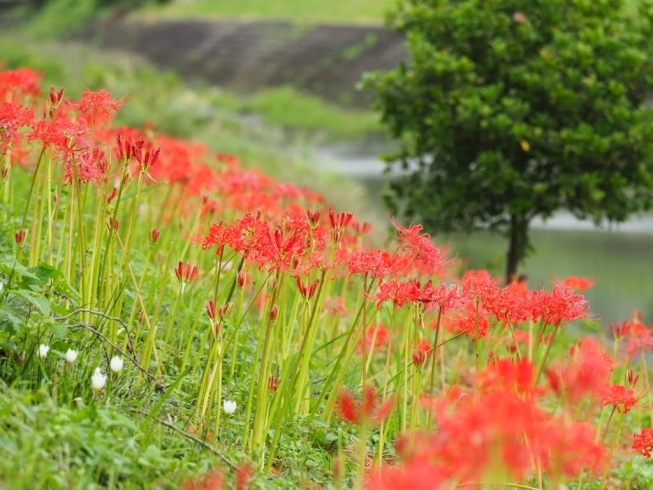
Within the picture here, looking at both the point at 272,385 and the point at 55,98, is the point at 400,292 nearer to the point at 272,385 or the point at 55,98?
the point at 272,385

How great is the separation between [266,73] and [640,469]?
37045mm

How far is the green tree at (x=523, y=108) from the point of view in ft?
24.9

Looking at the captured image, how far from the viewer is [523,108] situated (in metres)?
7.52

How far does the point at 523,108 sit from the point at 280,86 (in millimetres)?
31702

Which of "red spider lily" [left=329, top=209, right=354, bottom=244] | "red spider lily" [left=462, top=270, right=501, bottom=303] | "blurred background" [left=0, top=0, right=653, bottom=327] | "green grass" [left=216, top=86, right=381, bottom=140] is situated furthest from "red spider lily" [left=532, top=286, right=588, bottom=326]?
"green grass" [left=216, top=86, right=381, bottom=140]

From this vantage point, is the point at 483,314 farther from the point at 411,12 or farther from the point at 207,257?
the point at 411,12

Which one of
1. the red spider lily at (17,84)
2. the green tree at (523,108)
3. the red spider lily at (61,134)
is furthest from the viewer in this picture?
the green tree at (523,108)

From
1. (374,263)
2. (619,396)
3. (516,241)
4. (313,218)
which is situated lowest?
(516,241)

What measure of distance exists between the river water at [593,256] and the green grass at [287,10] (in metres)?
22.4

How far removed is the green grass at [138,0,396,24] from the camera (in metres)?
42.8

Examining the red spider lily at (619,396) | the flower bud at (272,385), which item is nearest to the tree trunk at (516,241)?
the red spider lily at (619,396)

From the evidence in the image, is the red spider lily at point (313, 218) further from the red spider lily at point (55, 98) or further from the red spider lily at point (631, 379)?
the red spider lily at point (631, 379)

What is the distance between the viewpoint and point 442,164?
8.27 metres

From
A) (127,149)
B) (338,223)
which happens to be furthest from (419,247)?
(127,149)
